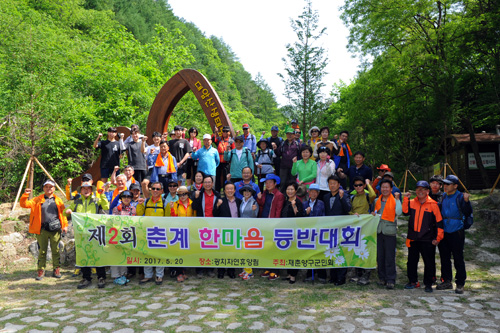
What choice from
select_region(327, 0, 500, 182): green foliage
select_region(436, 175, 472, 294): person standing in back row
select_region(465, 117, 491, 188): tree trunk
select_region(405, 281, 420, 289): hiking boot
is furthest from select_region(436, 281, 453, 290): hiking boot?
select_region(465, 117, 491, 188): tree trunk

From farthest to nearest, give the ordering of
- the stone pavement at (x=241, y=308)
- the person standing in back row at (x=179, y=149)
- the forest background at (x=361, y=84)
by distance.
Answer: the forest background at (x=361, y=84)
the person standing in back row at (x=179, y=149)
the stone pavement at (x=241, y=308)

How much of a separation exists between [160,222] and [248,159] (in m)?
2.57

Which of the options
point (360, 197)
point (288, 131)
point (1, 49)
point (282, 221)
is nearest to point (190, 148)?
point (288, 131)

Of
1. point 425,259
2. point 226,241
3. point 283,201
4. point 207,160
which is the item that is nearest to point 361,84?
point 207,160

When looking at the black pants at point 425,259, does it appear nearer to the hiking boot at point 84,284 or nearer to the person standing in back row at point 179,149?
the person standing in back row at point 179,149

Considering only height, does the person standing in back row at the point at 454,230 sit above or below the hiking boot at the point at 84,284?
above

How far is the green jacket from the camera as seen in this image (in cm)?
706

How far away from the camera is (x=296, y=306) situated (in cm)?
541

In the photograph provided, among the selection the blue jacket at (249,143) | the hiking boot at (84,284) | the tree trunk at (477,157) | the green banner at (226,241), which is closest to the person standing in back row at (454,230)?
the green banner at (226,241)

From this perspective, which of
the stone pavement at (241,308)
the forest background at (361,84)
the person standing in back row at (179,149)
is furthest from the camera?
the forest background at (361,84)

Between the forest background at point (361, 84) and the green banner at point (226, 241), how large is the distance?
6114 millimetres

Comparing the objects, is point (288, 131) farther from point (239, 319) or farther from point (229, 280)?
point (239, 319)

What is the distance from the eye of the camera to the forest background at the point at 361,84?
40.3 feet

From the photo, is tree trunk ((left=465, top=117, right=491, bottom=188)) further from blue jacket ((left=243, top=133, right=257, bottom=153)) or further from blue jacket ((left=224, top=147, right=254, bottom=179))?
blue jacket ((left=224, top=147, right=254, bottom=179))
